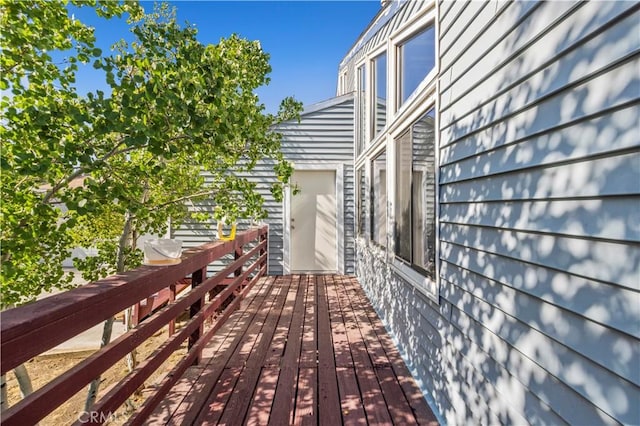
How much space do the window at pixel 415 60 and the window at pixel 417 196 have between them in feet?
1.24

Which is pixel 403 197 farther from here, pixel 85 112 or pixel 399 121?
pixel 85 112

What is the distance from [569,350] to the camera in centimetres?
97

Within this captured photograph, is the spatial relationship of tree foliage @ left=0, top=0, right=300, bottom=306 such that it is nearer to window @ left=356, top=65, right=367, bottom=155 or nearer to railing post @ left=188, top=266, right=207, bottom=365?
railing post @ left=188, top=266, right=207, bottom=365

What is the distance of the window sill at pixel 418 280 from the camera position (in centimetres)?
208

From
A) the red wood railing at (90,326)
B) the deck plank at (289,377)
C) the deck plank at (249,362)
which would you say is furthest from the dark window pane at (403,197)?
the red wood railing at (90,326)

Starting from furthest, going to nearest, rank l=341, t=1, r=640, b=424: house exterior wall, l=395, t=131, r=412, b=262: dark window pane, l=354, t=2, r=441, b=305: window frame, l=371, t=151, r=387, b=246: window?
l=371, t=151, r=387, b=246: window < l=395, t=131, r=412, b=262: dark window pane < l=354, t=2, r=441, b=305: window frame < l=341, t=1, r=640, b=424: house exterior wall

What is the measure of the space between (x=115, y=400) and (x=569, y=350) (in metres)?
1.74

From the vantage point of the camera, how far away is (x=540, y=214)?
1.09 metres

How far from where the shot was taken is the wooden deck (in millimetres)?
1945

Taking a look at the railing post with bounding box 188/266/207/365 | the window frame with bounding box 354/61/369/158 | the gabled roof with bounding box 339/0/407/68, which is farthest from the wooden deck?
the gabled roof with bounding box 339/0/407/68

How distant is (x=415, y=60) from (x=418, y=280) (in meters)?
1.88

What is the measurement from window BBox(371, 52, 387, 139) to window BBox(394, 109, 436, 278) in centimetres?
146

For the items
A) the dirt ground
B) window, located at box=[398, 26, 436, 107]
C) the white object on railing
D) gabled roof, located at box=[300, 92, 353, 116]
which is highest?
gabled roof, located at box=[300, 92, 353, 116]

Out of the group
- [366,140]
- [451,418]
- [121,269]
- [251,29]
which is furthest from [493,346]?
[251,29]
